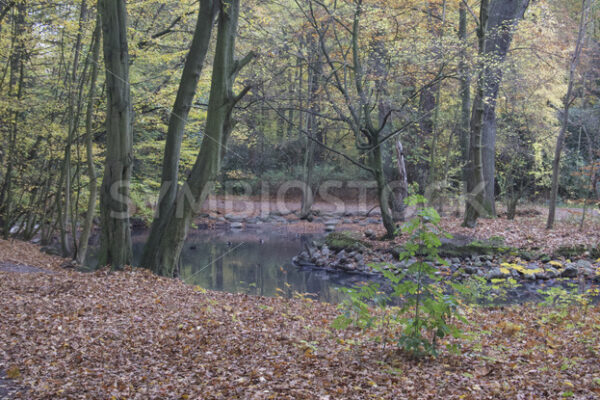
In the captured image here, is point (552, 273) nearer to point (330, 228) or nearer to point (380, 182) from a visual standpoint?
point (380, 182)

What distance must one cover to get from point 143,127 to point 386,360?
1102cm

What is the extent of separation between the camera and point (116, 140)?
7.61 meters

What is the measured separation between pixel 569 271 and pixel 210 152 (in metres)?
8.27

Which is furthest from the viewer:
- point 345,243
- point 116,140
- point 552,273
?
point 345,243

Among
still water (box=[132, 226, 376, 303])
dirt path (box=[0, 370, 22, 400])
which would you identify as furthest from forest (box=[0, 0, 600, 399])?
still water (box=[132, 226, 376, 303])

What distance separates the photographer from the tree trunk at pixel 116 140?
7348 millimetres

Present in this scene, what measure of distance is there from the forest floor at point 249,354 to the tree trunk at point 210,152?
1733 millimetres

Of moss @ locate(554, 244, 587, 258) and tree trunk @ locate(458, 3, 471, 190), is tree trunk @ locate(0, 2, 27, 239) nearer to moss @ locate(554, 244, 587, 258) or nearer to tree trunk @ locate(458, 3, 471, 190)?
tree trunk @ locate(458, 3, 471, 190)

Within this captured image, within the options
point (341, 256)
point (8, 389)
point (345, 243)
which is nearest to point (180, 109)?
point (8, 389)

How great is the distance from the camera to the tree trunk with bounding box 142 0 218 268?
25.5 feet

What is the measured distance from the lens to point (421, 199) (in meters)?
3.65

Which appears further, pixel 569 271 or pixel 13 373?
pixel 569 271

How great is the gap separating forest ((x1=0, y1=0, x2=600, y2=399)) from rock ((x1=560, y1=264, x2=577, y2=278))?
31 millimetres

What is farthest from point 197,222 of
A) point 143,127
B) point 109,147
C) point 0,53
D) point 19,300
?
point 19,300
